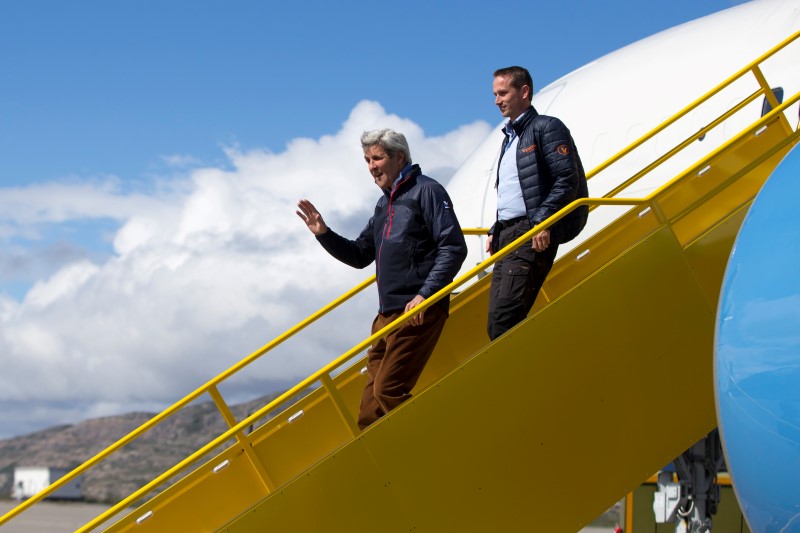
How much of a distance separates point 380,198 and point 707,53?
4.90m

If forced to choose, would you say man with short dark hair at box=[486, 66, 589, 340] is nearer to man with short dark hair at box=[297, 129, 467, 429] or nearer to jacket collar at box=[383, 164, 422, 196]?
man with short dark hair at box=[297, 129, 467, 429]

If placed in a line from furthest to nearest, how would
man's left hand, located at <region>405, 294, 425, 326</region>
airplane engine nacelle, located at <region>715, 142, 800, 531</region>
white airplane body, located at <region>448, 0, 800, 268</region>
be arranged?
white airplane body, located at <region>448, 0, 800, 268</region>
man's left hand, located at <region>405, 294, 425, 326</region>
airplane engine nacelle, located at <region>715, 142, 800, 531</region>

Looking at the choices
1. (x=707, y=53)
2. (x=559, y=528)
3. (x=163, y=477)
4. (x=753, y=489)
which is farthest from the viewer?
(x=707, y=53)

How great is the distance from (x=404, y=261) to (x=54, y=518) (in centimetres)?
3019

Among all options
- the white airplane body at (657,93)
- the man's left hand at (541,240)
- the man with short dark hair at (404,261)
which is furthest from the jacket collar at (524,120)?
the white airplane body at (657,93)

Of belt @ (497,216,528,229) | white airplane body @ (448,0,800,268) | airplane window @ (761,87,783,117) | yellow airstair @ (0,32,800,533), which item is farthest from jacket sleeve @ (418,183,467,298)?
airplane window @ (761,87,783,117)

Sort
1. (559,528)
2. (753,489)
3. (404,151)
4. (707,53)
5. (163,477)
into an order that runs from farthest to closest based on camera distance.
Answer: (707,53), (404,151), (559,528), (163,477), (753,489)

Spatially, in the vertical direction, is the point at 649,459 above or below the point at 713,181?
below

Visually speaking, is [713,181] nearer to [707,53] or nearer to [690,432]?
[690,432]

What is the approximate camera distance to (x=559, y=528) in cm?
564

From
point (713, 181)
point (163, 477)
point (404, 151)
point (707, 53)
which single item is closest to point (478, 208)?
point (707, 53)

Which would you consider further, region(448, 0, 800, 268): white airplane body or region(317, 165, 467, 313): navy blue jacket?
region(448, 0, 800, 268): white airplane body

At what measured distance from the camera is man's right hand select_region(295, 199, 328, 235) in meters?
6.51

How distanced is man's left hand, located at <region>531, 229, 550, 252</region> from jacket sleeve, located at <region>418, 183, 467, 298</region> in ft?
1.22
